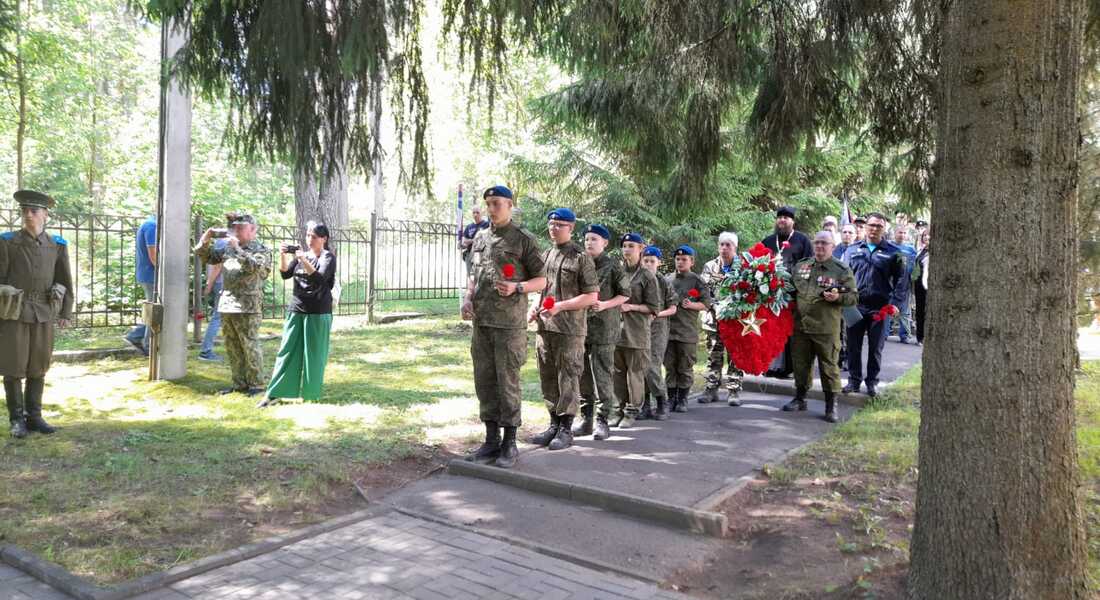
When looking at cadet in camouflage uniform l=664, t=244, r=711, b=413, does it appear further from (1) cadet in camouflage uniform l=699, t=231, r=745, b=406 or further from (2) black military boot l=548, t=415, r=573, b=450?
(2) black military boot l=548, t=415, r=573, b=450

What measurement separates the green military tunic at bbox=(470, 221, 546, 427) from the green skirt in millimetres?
2675

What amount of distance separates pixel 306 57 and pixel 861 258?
7.08 meters

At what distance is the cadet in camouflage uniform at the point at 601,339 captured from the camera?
6887mm

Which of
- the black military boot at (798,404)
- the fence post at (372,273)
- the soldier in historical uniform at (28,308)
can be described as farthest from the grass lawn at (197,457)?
the fence post at (372,273)

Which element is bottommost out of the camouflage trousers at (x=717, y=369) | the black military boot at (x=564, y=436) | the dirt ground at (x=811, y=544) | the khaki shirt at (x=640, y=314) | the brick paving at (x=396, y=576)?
the brick paving at (x=396, y=576)

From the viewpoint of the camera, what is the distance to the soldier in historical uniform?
→ 642cm

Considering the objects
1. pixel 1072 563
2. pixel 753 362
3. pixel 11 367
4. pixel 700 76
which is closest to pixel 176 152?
pixel 11 367

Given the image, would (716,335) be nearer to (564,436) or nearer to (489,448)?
(564,436)

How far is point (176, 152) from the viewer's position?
8859 millimetres

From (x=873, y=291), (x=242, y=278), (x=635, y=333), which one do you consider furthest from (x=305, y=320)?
(x=873, y=291)

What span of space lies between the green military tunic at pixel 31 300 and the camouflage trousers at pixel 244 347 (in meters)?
1.63

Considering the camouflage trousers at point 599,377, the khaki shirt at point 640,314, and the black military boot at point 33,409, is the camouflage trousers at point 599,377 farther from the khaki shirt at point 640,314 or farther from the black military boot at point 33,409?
the black military boot at point 33,409

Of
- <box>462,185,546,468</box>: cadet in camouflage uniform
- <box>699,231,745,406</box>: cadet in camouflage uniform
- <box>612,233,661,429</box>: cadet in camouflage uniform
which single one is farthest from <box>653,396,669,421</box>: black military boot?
<box>462,185,546,468</box>: cadet in camouflage uniform

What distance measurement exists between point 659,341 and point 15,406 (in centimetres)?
616
